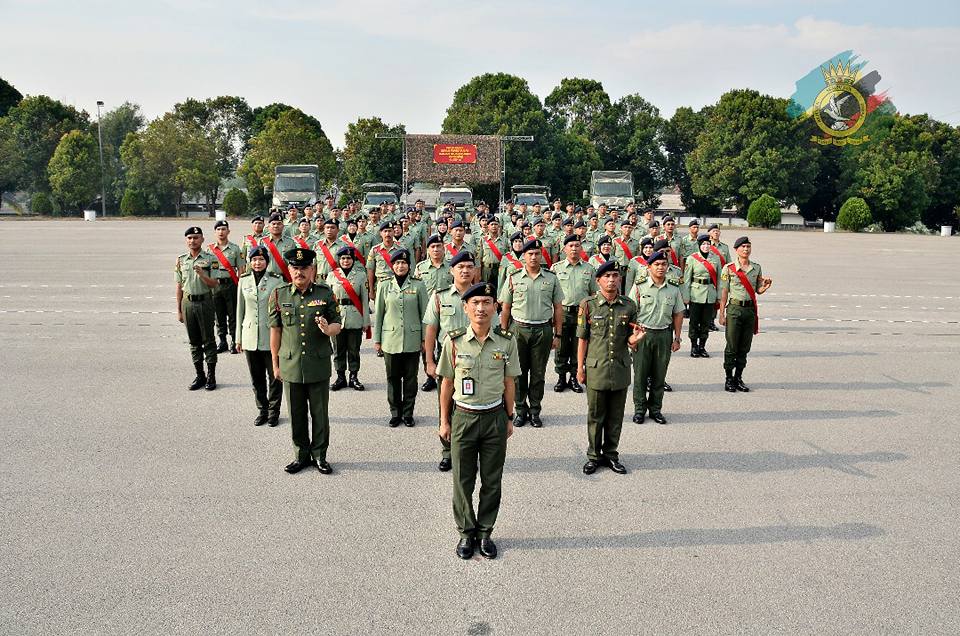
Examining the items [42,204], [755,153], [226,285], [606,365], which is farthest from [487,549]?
[42,204]

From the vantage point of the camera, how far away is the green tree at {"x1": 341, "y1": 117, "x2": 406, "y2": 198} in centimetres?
5106

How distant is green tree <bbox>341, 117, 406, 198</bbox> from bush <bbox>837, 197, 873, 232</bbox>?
31383 mm

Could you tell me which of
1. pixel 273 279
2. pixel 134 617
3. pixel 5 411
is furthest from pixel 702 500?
pixel 5 411

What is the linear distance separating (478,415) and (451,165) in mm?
36476

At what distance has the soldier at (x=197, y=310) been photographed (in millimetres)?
8078

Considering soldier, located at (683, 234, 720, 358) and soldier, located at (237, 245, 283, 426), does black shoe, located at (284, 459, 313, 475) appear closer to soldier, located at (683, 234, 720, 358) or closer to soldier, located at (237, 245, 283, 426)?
soldier, located at (237, 245, 283, 426)

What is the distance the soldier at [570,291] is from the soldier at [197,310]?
416 cm

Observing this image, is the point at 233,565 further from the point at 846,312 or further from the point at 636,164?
the point at 636,164

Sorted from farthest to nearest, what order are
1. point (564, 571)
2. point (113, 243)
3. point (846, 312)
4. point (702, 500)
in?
1. point (113, 243)
2. point (846, 312)
3. point (702, 500)
4. point (564, 571)

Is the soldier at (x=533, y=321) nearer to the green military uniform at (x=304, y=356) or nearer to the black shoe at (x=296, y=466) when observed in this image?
the green military uniform at (x=304, y=356)

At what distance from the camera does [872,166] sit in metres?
47.7

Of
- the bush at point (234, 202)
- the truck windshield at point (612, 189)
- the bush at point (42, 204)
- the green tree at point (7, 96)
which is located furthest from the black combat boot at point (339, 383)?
the green tree at point (7, 96)

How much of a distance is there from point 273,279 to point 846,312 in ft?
38.6

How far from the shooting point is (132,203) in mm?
54938
